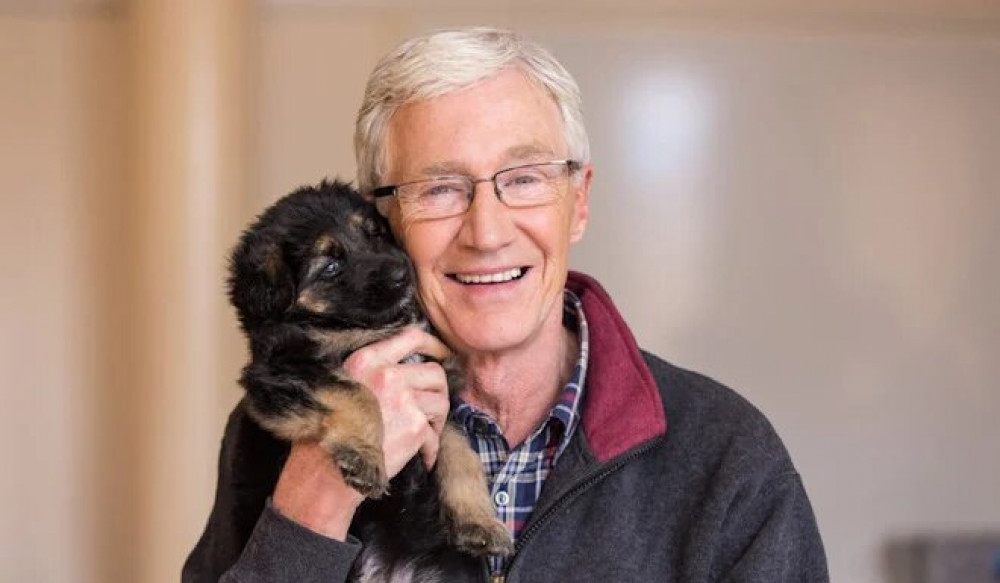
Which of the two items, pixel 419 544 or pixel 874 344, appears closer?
pixel 419 544

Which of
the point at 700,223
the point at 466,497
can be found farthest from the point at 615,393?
the point at 700,223

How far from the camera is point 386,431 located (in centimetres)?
142

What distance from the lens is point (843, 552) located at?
305cm

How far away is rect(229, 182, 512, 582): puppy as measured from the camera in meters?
1.40

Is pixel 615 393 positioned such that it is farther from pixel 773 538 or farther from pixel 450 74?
pixel 450 74

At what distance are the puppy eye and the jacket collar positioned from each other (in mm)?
375

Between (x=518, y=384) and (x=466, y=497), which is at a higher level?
(x=518, y=384)

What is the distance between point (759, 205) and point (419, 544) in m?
1.85

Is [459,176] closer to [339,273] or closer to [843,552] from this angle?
[339,273]

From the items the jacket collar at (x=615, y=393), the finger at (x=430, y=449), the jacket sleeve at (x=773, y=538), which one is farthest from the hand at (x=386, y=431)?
the jacket sleeve at (x=773, y=538)

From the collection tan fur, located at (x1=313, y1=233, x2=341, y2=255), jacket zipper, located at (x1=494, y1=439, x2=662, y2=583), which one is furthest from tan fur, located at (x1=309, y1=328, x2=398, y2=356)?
jacket zipper, located at (x1=494, y1=439, x2=662, y2=583)

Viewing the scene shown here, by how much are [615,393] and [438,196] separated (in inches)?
14.2

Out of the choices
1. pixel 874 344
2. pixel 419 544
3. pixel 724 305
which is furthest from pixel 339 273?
pixel 874 344

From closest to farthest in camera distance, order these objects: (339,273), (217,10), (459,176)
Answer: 1. (459,176)
2. (339,273)
3. (217,10)
